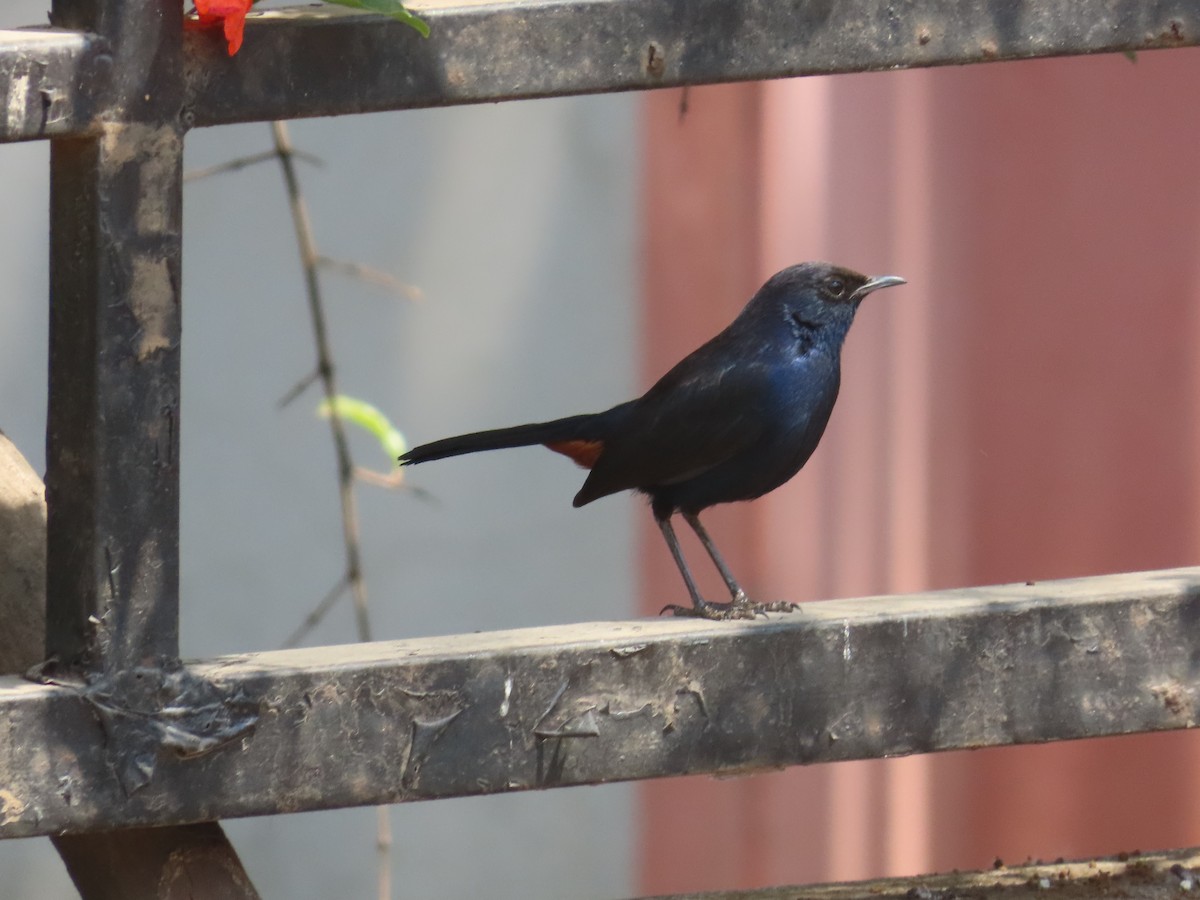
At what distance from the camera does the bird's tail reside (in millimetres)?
3090

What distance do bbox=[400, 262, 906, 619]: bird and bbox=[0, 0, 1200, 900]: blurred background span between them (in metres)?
1.46

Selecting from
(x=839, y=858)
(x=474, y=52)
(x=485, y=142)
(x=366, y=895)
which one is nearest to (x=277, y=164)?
(x=485, y=142)

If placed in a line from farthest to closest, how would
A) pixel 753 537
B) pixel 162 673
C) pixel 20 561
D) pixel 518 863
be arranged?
pixel 518 863
pixel 753 537
pixel 20 561
pixel 162 673

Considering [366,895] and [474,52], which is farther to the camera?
[366,895]

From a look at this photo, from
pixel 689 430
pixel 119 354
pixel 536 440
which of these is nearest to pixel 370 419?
pixel 536 440

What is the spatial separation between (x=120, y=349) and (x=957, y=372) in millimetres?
3370

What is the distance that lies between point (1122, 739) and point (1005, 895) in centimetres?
222

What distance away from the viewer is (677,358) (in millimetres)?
5102

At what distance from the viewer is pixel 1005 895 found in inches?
99.4

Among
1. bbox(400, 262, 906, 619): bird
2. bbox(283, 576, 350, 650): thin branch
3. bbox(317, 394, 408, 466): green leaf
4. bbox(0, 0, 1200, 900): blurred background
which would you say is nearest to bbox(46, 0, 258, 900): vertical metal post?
bbox(400, 262, 906, 619): bird

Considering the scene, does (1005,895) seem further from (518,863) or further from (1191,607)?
(518,863)

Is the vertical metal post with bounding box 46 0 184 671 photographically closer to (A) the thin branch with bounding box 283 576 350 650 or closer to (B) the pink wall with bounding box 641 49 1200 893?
(A) the thin branch with bounding box 283 576 350 650

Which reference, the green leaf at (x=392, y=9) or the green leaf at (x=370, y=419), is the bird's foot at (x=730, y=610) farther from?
the green leaf at (x=392, y=9)

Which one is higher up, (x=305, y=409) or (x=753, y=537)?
(x=305, y=409)
